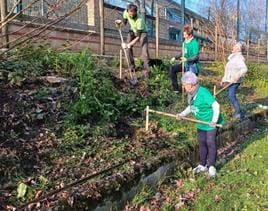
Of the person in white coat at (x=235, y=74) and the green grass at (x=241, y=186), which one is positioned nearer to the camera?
the green grass at (x=241, y=186)


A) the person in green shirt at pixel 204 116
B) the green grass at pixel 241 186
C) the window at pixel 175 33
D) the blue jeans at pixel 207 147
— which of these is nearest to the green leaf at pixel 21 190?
the green grass at pixel 241 186

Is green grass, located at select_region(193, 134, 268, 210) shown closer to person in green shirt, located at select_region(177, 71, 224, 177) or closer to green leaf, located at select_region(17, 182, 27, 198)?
person in green shirt, located at select_region(177, 71, 224, 177)

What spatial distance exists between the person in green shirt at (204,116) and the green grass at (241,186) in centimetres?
27

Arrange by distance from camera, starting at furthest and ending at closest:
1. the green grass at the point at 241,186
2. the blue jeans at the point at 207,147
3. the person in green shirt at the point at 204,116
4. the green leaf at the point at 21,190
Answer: the blue jeans at the point at 207,147, the person in green shirt at the point at 204,116, the green grass at the point at 241,186, the green leaf at the point at 21,190

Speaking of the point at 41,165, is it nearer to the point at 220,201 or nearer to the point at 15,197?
the point at 15,197

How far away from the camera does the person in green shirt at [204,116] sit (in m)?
6.47

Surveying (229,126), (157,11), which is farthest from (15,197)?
(157,11)

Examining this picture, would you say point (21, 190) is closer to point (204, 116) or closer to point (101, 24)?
point (204, 116)

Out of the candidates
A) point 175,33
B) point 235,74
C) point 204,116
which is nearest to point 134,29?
point 235,74

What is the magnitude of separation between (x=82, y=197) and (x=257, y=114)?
7054 mm

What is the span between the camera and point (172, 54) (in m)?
16.5

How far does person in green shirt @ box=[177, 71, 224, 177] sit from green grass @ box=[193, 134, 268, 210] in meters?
0.27

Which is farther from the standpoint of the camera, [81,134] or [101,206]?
[81,134]

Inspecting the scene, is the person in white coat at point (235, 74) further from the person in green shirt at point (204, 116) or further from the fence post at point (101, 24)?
the fence post at point (101, 24)
